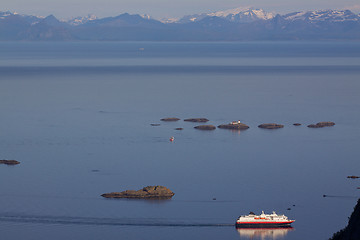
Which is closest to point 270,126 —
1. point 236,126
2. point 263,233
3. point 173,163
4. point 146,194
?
point 236,126

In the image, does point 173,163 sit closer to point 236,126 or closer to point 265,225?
point 265,225

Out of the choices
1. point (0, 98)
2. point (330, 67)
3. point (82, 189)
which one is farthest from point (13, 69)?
point (82, 189)

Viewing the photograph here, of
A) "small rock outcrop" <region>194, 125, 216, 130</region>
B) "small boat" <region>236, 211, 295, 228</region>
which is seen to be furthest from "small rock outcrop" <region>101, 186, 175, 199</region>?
"small rock outcrop" <region>194, 125, 216, 130</region>

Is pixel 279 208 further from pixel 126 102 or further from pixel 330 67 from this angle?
pixel 330 67

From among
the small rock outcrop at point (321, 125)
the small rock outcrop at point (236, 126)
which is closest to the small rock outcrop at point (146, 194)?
the small rock outcrop at point (236, 126)

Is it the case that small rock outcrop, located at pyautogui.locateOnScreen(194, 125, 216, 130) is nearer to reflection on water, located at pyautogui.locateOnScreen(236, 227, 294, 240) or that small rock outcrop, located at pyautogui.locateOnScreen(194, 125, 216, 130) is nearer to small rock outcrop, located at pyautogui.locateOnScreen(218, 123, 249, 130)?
small rock outcrop, located at pyautogui.locateOnScreen(218, 123, 249, 130)

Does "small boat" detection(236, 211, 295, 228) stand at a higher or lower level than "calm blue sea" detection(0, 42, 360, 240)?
lower
